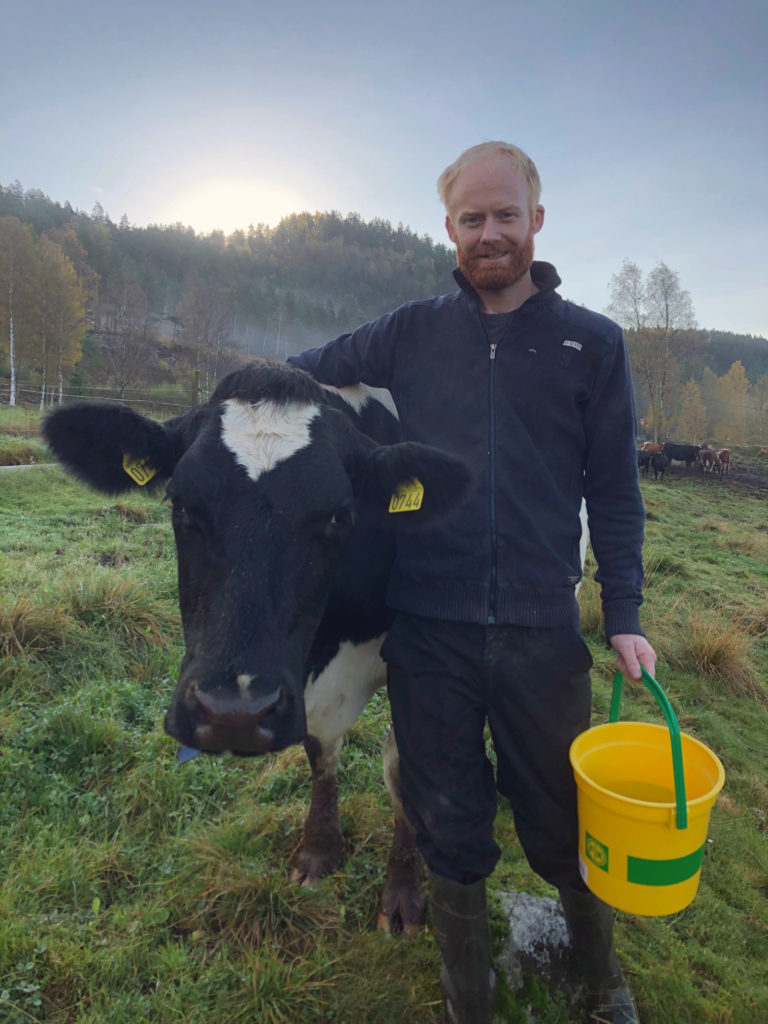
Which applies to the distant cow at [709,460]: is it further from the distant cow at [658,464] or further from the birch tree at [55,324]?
the birch tree at [55,324]

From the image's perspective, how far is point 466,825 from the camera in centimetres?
213

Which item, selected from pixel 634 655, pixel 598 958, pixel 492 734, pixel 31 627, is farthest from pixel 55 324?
pixel 598 958

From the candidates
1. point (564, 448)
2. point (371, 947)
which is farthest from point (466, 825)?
point (564, 448)

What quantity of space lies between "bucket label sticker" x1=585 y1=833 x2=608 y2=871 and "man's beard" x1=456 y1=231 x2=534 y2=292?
6.16 ft

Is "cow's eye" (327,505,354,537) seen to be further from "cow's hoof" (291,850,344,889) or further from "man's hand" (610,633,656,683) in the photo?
"cow's hoof" (291,850,344,889)

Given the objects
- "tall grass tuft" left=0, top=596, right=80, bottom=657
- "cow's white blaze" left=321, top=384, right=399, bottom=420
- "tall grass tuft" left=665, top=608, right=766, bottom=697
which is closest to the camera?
"cow's white blaze" left=321, top=384, right=399, bottom=420

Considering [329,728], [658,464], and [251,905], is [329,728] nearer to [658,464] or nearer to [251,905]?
[251,905]

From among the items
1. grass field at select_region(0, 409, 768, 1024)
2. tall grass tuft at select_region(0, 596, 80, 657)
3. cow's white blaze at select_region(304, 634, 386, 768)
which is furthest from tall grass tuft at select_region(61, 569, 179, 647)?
cow's white blaze at select_region(304, 634, 386, 768)

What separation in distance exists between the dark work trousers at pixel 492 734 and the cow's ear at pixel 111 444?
1314 millimetres

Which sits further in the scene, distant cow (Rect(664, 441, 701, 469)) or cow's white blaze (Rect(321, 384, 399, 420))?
distant cow (Rect(664, 441, 701, 469))

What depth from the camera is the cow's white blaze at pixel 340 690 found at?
9.06 feet

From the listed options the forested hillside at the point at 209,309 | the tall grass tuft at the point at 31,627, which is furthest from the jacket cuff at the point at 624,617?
the forested hillside at the point at 209,309

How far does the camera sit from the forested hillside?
113ft

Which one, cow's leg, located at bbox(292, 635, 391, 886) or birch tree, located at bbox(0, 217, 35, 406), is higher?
birch tree, located at bbox(0, 217, 35, 406)
